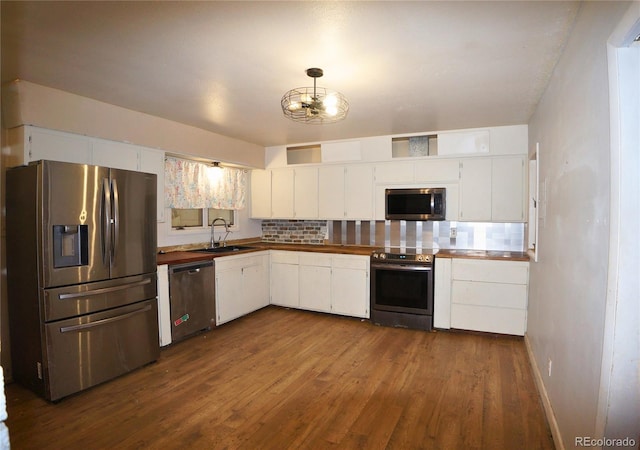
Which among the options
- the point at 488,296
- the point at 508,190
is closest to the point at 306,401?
the point at 488,296

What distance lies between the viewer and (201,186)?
4.61 meters

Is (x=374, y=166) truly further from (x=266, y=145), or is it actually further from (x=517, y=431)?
(x=517, y=431)

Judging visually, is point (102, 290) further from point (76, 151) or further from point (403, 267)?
point (403, 267)

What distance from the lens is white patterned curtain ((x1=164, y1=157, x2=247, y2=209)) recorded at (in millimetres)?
4199

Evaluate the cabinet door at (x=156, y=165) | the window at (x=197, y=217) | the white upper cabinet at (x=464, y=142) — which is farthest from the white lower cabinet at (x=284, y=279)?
the white upper cabinet at (x=464, y=142)

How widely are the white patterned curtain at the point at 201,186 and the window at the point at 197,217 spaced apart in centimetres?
17

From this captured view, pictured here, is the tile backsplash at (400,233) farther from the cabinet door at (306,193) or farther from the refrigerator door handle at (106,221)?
the refrigerator door handle at (106,221)

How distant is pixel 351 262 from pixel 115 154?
289 cm

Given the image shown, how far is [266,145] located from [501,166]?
3235mm

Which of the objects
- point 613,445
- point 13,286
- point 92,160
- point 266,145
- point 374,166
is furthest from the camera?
point 266,145

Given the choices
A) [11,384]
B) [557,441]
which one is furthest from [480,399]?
[11,384]

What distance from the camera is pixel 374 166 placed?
4.70 metres

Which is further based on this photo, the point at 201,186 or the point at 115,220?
the point at 201,186

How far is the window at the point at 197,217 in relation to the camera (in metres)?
4.43
